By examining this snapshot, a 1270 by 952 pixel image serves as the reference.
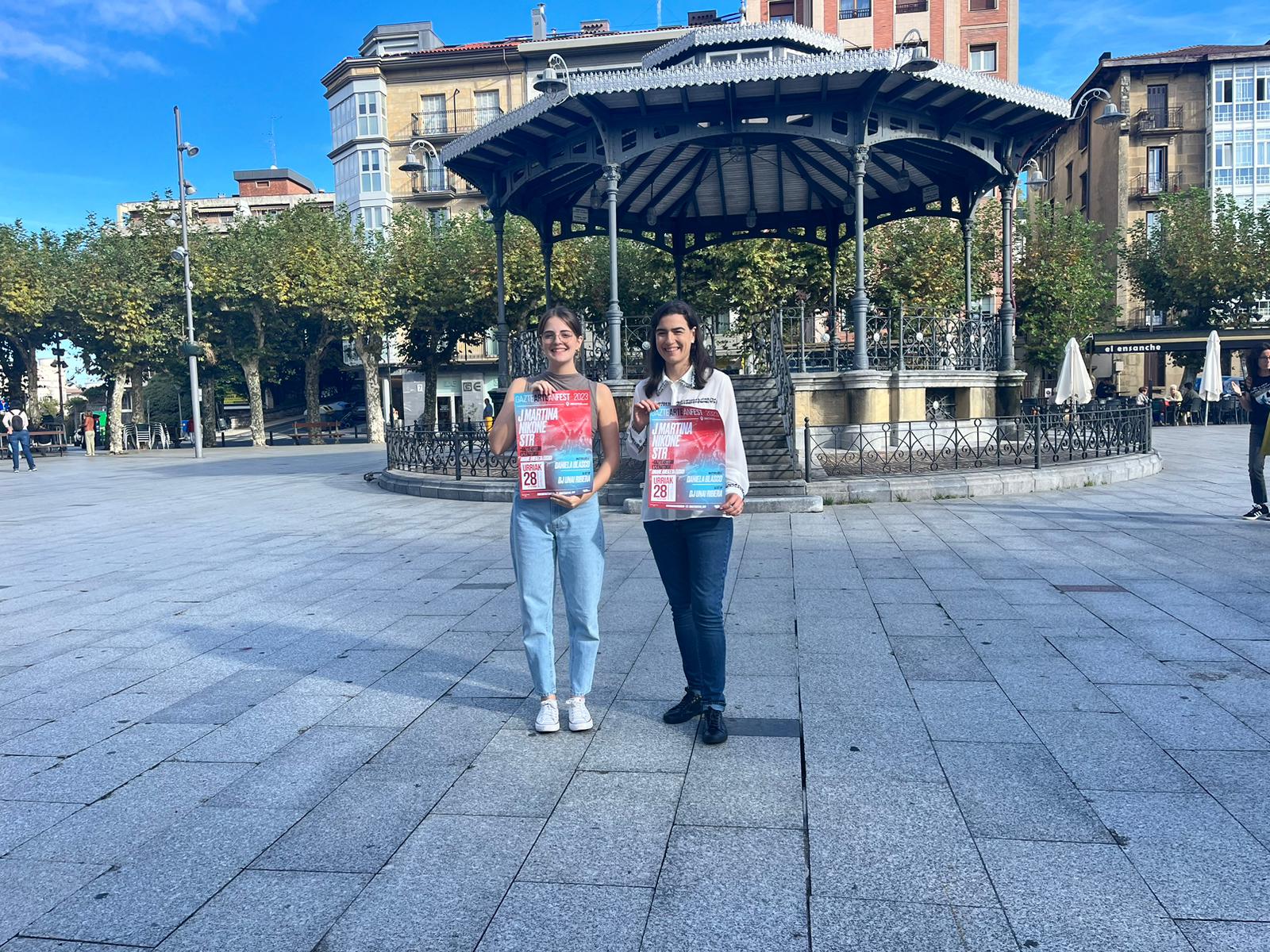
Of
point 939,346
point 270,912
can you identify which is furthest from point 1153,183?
point 270,912

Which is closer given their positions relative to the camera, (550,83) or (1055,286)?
(550,83)

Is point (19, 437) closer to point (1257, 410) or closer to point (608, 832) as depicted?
point (608, 832)

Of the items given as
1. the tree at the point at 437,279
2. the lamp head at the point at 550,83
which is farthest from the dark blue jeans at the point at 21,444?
the lamp head at the point at 550,83

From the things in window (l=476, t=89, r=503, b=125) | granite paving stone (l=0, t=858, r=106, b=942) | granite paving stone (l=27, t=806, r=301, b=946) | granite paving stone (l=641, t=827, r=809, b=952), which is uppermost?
window (l=476, t=89, r=503, b=125)

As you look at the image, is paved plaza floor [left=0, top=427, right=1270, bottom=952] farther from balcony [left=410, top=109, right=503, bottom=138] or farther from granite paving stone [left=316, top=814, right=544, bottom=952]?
balcony [left=410, top=109, right=503, bottom=138]

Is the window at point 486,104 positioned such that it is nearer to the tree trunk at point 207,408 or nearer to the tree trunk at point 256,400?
the tree trunk at point 256,400

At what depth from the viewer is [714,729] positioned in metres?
3.76

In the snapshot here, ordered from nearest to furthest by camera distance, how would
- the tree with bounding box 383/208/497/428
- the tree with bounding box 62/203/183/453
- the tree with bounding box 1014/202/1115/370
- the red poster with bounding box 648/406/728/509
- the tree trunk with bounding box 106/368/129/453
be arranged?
1. the red poster with bounding box 648/406/728/509
2. the tree with bounding box 1014/202/1115/370
3. the tree with bounding box 383/208/497/428
4. the tree with bounding box 62/203/183/453
5. the tree trunk with bounding box 106/368/129/453

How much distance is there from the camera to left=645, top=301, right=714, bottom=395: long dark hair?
3.76 metres

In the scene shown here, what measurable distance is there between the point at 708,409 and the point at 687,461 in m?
0.24

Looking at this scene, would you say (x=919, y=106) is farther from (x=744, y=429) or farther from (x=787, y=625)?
(x=787, y=625)

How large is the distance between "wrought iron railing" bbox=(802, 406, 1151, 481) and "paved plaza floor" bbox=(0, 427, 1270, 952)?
5892 millimetres

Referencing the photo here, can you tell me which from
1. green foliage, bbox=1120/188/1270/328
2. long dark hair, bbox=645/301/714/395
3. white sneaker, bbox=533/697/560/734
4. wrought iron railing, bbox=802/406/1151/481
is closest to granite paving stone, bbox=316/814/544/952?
white sneaker, bbox=533/697/560/734

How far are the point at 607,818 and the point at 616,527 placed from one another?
7.04m
